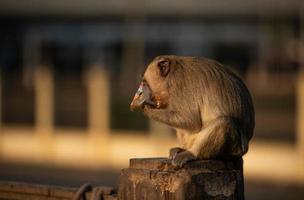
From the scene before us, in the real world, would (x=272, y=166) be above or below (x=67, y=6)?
below

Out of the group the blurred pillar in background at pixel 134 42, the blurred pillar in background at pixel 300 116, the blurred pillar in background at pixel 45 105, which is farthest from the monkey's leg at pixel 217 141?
the blurred pillar in background at pixel 134 42

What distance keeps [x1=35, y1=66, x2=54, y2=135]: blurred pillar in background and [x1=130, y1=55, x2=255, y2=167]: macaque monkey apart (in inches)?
542

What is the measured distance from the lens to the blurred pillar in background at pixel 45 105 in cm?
1791

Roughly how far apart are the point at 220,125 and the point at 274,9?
25.3m

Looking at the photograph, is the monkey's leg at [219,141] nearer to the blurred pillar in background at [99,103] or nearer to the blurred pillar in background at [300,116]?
the blurred pillar in background at [300,116]

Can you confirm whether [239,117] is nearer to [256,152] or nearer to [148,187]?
[148,187]

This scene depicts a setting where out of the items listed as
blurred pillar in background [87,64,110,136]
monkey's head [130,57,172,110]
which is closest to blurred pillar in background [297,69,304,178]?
blurred pillar in background [87,64,110,136]

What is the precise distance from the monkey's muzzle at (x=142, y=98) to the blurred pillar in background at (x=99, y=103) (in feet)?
42.0

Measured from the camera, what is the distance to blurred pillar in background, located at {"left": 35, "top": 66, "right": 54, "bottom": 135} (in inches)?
705

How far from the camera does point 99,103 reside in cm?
1725

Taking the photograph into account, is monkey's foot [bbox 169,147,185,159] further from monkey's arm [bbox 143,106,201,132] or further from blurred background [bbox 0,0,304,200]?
blurred background [bbox 0,0,304,200]

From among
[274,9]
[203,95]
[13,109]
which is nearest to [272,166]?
[13,109]

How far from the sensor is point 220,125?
3.91 m

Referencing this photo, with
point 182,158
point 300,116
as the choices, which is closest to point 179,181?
point 182,158
